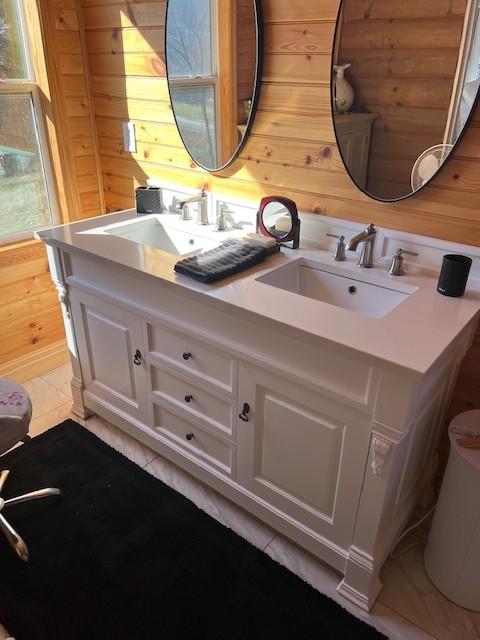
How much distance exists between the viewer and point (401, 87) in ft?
4.56

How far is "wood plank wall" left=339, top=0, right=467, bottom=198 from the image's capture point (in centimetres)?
129

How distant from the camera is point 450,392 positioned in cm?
159

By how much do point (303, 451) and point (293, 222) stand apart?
772 mm

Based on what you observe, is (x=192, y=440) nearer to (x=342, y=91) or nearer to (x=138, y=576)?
(x=138, y=576)

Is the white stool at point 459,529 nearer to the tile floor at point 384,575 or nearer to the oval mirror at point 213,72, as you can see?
the tile floor at point 384,575

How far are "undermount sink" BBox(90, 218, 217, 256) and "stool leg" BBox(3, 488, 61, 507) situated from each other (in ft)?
3.27

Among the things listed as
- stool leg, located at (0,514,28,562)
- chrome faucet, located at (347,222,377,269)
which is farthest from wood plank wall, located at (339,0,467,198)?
stool leg, located at (0,514,28,562)

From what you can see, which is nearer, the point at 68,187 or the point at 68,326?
the point at 68,326

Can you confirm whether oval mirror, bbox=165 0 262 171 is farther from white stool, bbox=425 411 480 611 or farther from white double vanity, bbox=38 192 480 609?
white stool, bbox=425 411 480 611

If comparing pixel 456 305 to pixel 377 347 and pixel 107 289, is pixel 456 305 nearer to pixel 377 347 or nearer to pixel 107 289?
pixel 377 347

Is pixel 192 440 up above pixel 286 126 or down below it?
below

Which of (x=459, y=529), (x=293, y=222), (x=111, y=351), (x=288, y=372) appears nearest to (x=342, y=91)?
(x=293, y=222)

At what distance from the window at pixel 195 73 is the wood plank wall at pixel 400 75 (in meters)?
0.56

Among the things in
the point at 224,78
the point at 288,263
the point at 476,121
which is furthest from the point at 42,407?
the point at 476,121
